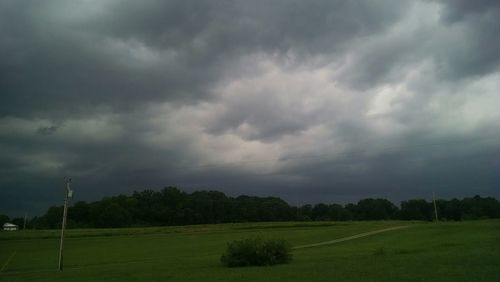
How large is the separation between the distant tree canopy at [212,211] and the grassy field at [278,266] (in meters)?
A: 67.2

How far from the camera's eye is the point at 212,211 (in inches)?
7436

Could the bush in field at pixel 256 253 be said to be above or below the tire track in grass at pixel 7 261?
above

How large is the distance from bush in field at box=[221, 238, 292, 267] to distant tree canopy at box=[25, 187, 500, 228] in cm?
13763

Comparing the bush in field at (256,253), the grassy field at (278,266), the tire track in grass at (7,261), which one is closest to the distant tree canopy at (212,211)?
the grassy field at (278,266)

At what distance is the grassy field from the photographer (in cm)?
2698

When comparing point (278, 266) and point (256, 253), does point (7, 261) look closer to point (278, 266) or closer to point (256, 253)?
point (256, 253)

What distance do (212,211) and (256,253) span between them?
154 m

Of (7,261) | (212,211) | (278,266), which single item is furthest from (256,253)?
(212,211)

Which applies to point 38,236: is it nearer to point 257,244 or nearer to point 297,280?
point 257,244

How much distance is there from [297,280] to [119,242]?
69108 millimetres

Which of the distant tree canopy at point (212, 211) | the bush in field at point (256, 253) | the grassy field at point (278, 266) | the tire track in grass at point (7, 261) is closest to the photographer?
the grassy field at point (278, 266)

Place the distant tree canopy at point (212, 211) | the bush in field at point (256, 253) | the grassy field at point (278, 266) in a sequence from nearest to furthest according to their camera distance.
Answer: the grassy field at point (278, 266)
the bush in field at point (256, 253)
the distant tree canopy at point (212, 211)

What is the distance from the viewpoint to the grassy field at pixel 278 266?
27.0 m

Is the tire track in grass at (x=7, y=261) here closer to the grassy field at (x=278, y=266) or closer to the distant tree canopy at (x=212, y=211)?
the grassy field at (x=278, y=266)
